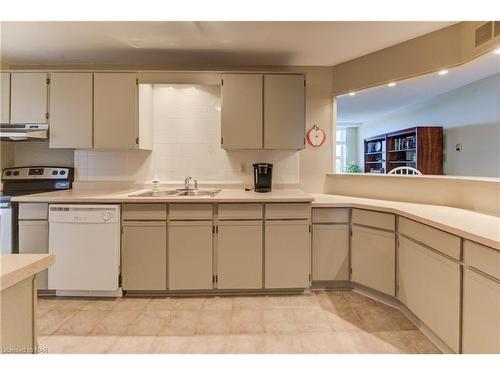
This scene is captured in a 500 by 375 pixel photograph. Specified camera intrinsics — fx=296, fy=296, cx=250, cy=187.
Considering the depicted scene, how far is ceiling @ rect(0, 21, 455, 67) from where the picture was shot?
2588 mm

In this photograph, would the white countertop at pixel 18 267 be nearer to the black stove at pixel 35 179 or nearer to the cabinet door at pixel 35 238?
the cabinet door at pixel 35 238

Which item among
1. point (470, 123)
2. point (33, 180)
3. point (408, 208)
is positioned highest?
point (470, 123)

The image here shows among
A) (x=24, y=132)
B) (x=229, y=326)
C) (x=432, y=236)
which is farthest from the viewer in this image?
(x=24, y=132)

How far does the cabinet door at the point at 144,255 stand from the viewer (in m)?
2.69

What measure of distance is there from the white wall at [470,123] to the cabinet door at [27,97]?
557 centimetres

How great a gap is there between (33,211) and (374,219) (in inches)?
121

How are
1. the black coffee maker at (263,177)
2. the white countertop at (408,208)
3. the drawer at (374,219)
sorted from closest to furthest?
the white countertop at (408,208), the drawer at (374,219), the black coffee maker at (263,177)

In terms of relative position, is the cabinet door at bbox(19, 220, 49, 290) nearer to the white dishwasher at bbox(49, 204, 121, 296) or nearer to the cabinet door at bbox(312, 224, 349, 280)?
the white dishwasher at bbox(49, 204, 121, 296)

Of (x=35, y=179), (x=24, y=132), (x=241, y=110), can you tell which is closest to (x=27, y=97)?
(x=24, y=132)

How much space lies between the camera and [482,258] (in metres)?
1.54

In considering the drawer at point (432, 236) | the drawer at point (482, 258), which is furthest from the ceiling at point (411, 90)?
the drawer at point (482, 258)

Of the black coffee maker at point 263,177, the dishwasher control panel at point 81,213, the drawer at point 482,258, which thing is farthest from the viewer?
the black coffee maker at point 263,177

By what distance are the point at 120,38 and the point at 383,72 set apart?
265cm

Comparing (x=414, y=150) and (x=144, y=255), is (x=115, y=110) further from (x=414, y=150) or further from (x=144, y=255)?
(x=414, y=150)
